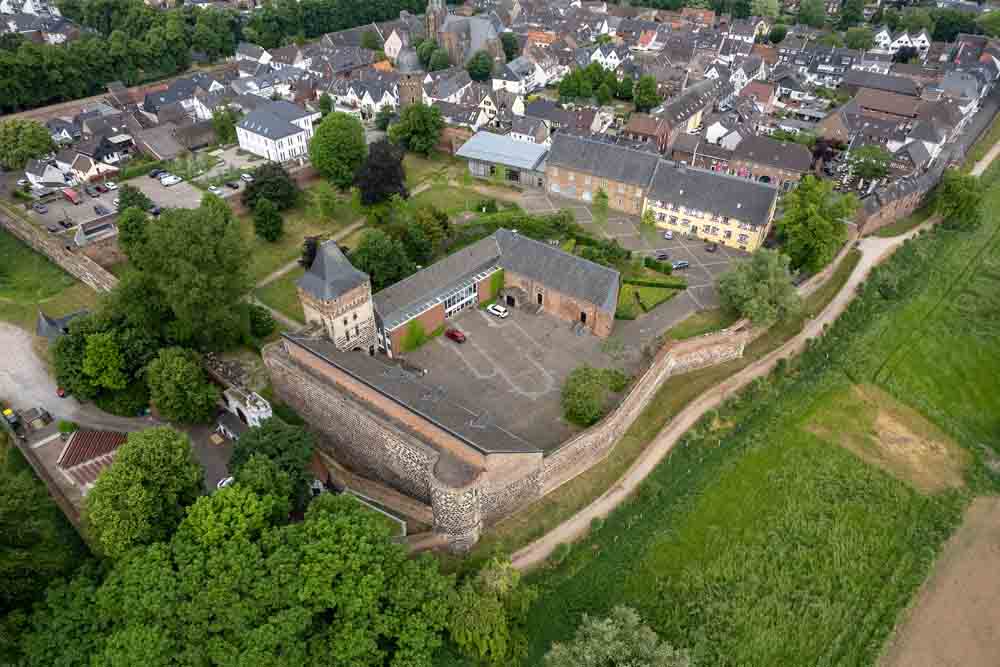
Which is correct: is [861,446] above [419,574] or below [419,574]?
below

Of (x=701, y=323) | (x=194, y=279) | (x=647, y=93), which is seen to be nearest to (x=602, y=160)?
(x=701, y=323)

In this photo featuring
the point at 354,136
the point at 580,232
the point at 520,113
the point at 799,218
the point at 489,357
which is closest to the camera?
the point at 489,357

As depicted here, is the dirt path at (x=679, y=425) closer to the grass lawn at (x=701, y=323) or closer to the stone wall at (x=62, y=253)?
the grass lawn at (x=701, y=323)

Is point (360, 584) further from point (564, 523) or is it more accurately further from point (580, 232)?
point (580, 232)

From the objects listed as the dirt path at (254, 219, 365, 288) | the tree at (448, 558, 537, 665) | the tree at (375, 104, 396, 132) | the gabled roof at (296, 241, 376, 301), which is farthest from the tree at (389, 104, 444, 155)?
the tree at (448, 558, 537, 665)

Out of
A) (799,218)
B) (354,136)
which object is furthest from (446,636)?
(354,136)

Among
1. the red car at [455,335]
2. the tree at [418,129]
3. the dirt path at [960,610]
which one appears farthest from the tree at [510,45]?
the dirt path at [960,610]
